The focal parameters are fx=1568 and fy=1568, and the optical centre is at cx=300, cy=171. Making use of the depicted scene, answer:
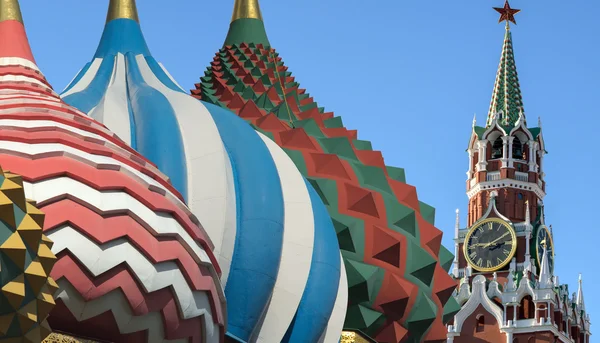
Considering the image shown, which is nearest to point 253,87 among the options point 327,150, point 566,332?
point 327,150

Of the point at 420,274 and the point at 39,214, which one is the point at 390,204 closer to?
the point at 420,274

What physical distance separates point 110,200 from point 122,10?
24.8 feet

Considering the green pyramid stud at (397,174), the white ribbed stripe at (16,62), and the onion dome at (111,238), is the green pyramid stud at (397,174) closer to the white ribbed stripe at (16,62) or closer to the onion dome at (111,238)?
the white ribbed stripe at (16,62)

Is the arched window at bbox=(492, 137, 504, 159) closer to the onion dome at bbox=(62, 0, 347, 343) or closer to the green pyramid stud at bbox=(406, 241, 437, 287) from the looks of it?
the green pyramid stud at bbox=(406, 241, 437, 287)

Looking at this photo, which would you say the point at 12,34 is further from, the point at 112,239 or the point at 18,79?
the point at 112,239

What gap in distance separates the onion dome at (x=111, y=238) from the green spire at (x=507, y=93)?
189ft

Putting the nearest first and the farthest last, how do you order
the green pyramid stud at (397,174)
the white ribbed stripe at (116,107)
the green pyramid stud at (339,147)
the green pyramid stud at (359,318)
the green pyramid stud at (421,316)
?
the white ribbed stripe at (116,107) → the green pyramid stud at (359,318) → the green pyramid stud at (421,316) → the green pyramid stud at (339,147) → the green pyramid stud at (397,174)

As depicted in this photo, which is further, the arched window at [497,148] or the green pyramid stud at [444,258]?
the arched window at [497,148]

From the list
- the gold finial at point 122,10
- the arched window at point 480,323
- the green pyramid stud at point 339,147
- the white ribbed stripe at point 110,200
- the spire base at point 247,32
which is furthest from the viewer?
the arched window at point 480,323

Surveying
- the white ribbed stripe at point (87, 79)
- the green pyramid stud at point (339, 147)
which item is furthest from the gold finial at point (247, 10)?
the white ribbed stripe at point (87, 79)

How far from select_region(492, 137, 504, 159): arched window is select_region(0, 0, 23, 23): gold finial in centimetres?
5564

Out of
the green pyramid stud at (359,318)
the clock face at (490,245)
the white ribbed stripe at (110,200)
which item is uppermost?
the clock face at (490,245)

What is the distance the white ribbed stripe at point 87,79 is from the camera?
778 inches

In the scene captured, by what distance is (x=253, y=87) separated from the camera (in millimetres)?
23422
